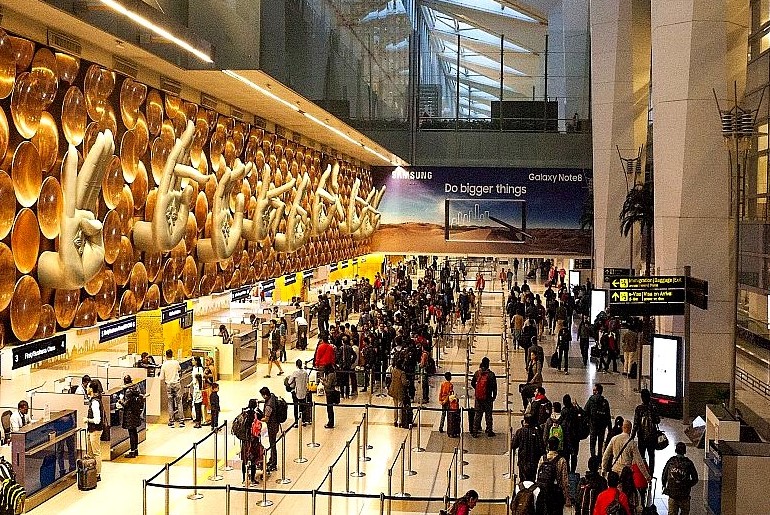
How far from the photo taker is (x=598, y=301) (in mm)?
27172

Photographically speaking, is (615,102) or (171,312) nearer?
(171,312)

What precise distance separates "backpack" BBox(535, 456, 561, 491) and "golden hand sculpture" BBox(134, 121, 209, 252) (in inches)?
200

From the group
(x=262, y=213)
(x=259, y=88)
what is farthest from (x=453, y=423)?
(x=259, y=88)

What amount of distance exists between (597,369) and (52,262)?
1768cm

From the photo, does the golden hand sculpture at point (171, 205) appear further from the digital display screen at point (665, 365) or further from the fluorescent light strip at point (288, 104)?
the digital display screen at point (665, 365)

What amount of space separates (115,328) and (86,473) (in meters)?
2.31

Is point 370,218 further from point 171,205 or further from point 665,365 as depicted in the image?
point 171,205

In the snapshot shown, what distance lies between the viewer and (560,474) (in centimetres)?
1012

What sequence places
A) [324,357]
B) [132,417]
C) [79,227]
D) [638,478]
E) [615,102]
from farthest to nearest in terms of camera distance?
[615,102] → [324,357] → [132,417] → [638,478] → [79,227]

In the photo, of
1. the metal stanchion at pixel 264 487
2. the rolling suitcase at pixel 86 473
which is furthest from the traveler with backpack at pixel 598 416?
the rolling suitcase at pixel 86 473

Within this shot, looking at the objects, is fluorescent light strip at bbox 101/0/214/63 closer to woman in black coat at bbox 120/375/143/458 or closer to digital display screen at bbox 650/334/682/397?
woman in black coat at bbox 120/375/143/458

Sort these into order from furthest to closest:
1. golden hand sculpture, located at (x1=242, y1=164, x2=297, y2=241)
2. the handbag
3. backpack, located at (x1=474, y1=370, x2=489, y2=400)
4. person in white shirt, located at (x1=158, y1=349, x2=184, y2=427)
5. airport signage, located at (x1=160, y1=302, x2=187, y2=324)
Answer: person in white shirt, located at (x1=158, y1=349, x2=184, y2=427) → backpack, located at (x1=474, y1=370, x2=489, y2=400) → golden hand sculpture, located at (x1=242, y1=164, x2=297, y2=241) → airport signage, located at (x1=160, y1=302, x2=187, y2=324) → the handbag

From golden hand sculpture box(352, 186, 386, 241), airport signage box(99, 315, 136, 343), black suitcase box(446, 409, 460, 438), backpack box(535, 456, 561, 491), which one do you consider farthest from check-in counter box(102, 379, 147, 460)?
golden hand sculpture box(352, 186, 386, 241)

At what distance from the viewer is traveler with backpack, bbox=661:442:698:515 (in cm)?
1061
